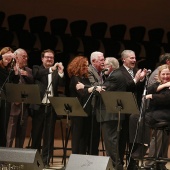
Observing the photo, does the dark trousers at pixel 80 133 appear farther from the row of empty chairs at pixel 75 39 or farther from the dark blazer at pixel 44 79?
the row of empty chairs at pixel 75 39

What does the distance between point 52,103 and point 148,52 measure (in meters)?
4.79

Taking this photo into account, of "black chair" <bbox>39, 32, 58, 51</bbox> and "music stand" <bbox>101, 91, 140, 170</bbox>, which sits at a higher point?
"black chair" <bbox>39, 32, 58, 51</bbox>

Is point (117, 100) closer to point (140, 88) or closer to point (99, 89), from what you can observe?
point (99, 89)

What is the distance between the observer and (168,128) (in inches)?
295

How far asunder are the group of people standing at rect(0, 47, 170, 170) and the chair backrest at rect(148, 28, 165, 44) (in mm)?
4042

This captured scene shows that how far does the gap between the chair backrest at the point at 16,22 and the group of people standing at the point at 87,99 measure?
3.09 metres

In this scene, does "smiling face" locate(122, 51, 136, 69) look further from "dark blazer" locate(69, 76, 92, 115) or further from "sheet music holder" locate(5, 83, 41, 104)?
"sheet music holder" locate(5, 83, 41, 104)

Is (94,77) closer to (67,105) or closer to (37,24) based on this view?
(67,105)

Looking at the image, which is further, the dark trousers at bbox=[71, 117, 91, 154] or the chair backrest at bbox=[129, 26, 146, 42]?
the chair backrest at bbox=[129, 26, 146, 42]

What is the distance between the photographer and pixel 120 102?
721cm

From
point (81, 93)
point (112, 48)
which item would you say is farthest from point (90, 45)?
point (81, 93)

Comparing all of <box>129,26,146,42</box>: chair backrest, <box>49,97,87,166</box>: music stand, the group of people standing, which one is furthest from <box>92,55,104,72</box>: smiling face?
<box>129,26,146,42</box>: chair backrest

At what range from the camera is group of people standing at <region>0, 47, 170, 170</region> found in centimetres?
767

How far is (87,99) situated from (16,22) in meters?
4.01
